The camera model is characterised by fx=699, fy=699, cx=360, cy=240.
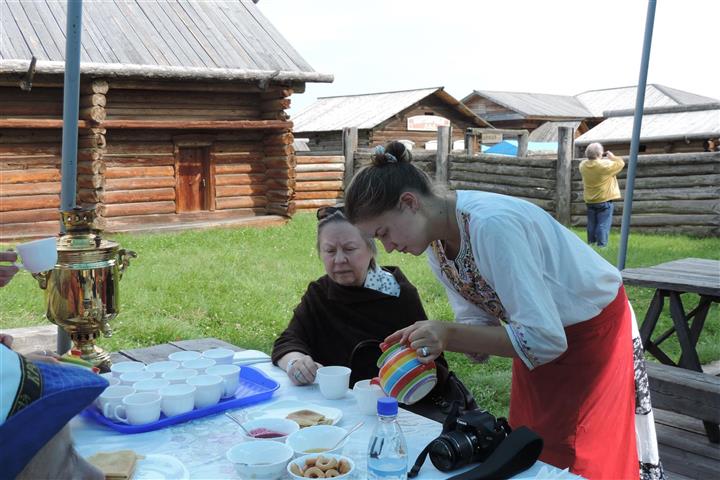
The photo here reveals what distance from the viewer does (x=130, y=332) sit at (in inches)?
236

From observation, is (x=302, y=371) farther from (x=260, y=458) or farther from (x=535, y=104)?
(x=535, y=104)

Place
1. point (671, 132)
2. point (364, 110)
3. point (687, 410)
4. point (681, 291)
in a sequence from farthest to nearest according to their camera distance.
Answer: point (364, 110)
point (671, 132)
point (681, 291)
point (687, 410)

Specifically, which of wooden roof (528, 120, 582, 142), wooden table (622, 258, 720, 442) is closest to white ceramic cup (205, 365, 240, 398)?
wooden table (622, 258, 720, 442)

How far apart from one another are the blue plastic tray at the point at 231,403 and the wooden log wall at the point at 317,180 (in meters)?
13.3

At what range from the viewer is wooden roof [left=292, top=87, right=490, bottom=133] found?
76.7 feet

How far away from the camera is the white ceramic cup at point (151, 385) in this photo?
2.19 m

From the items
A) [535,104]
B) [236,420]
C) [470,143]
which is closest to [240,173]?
[470,143]

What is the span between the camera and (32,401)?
1.14 meters

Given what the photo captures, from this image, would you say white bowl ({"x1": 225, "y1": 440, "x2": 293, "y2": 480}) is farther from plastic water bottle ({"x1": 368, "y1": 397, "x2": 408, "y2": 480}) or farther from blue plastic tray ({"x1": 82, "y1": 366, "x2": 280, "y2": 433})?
blue plastic tray ({"x1": 82, "y1": 366, "x2": 280, "y2": 433})

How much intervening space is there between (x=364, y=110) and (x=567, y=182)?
1236 cm

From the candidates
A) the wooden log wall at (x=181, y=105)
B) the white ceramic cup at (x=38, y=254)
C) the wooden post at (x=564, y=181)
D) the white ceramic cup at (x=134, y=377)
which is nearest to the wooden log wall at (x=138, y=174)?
the wooden log wall at (x=181, y=105)

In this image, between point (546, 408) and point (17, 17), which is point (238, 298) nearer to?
point (546, 408)

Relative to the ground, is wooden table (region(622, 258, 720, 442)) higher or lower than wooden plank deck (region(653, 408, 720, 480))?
higher

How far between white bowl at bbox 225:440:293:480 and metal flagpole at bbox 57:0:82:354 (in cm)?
171
